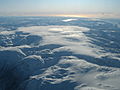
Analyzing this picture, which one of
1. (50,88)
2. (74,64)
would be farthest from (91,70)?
A: (50,88)

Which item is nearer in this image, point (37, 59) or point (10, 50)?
point (37, 59)

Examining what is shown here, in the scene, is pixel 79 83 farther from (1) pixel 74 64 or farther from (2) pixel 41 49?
(2) pixel 41 49

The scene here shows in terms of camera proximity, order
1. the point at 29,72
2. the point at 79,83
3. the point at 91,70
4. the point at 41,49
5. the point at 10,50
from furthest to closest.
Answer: the point at 41,49
the point at 10,50
the point at 29,72
the point at 91,70
the point at 79,83

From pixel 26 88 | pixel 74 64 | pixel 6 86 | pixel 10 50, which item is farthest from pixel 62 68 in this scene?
pixel 10 50

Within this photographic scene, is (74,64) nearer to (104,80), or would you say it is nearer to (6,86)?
(104,80)

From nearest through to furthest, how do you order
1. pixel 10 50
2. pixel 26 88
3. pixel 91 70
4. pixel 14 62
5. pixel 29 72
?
pixel 26 88, pixel 91 70, pixel 29 72, pixel 14 62, pixel 10 50

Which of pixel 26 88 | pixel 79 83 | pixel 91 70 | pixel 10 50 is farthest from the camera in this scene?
pixel 10 50

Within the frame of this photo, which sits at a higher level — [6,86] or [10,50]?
[10,50]

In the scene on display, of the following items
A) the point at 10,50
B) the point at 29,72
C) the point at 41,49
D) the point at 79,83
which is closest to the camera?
the point at 79,83

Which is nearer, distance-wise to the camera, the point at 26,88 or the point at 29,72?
the point at 26,88
